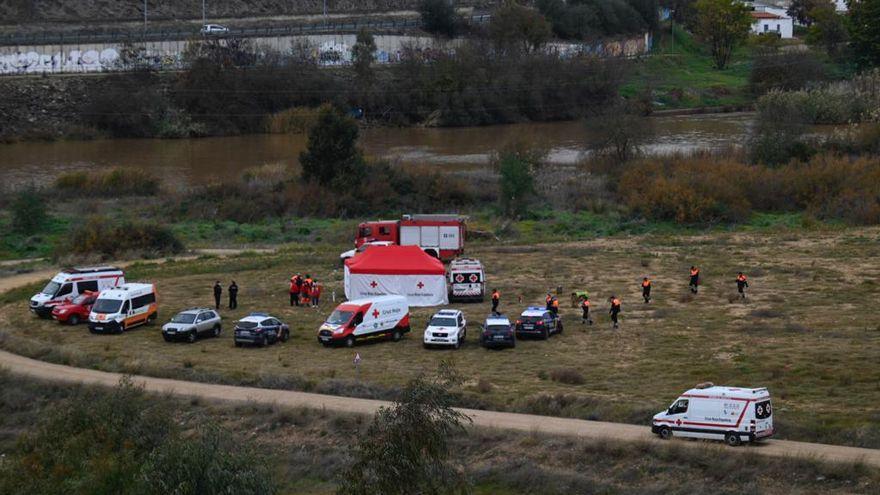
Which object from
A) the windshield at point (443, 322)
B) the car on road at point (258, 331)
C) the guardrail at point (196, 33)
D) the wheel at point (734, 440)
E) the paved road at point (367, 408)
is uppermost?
the guardrail at point (196, 33)

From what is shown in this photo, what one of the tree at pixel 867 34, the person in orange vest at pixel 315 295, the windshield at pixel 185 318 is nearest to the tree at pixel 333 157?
the person in orange vest at pixel 315 295

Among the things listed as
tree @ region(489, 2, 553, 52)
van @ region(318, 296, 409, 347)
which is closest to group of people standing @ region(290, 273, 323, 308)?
van @ region(318, 296, 409, 347)

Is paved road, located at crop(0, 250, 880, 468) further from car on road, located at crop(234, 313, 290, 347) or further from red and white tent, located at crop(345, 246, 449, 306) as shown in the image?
red and white tent, located at crop(345, 246, 449, 306)

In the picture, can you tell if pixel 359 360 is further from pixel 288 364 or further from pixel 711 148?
pixel 711 148

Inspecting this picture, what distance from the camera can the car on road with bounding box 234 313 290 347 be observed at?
29203 mm

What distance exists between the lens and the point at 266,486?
50.9 feet

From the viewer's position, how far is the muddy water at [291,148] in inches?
2783

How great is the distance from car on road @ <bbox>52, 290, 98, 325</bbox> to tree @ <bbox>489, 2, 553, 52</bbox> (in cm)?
7264

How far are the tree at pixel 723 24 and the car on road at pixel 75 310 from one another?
86888 millimetres

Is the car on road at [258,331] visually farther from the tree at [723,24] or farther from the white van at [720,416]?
the tree at [723,24]

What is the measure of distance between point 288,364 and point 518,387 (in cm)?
544

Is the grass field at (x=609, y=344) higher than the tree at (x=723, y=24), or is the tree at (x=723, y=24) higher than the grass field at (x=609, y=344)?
the tree at (x=723, y=24)

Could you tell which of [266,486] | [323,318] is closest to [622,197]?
[323,318]

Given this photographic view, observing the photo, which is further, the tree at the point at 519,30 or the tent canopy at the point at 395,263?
the tree at the point at 519,30
